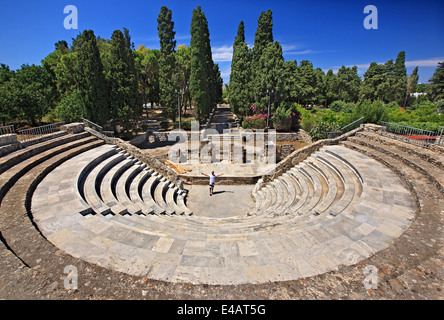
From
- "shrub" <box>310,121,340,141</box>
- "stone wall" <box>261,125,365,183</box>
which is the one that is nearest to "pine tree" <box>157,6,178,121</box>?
"shrub" <box>310,121,340,141</box>

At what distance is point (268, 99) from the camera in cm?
2419

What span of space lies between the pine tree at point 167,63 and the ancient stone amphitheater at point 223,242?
58.0 feet

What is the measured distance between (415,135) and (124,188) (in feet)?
55.1

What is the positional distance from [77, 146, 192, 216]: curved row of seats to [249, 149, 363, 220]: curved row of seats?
14.4ft

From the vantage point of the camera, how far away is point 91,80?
1758 cm

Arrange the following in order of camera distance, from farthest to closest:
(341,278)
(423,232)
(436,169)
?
(436,169)
(423,232)
(341,278)

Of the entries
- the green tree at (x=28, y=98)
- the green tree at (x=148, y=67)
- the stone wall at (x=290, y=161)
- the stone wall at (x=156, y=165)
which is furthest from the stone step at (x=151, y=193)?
the green tree at (x=148, y=67)

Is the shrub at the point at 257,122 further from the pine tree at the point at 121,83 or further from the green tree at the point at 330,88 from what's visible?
the green tree at the point at 330,88

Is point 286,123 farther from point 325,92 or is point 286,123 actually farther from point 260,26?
point 325,92

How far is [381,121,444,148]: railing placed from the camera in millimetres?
10045

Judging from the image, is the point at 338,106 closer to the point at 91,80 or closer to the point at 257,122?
the point at 257,122

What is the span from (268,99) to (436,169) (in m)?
18.0

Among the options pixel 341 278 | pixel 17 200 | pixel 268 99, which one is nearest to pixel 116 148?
pixel 17 200

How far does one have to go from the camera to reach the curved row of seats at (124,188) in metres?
7.54
